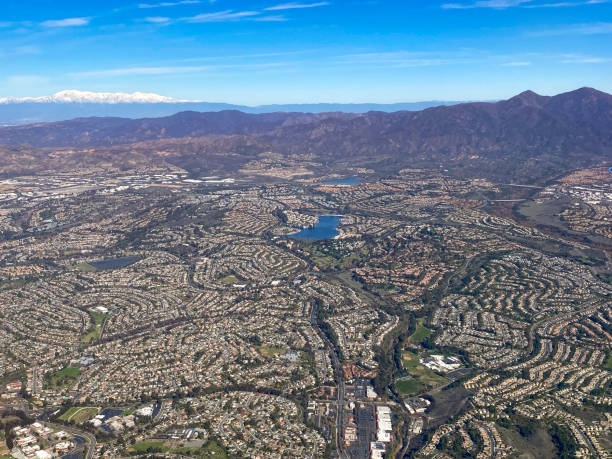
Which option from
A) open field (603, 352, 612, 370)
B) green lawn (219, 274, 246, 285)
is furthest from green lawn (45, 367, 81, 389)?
open field (603, 352, 612, 370)

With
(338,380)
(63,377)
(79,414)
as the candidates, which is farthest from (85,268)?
(338,380)

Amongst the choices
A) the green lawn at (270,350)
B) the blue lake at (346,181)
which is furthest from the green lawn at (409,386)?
the blue lake at (346,181)

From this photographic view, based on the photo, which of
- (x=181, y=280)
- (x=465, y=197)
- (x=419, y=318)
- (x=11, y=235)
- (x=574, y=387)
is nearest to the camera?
(x=574, y=387)

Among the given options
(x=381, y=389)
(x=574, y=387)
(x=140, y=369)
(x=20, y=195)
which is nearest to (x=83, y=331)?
(x=140, y=369)

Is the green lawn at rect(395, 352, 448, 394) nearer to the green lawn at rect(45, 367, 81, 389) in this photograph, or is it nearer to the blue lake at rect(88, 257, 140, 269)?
the green lawn at rect(45, 367, 81, 389)

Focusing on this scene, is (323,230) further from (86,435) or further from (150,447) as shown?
(150,447)

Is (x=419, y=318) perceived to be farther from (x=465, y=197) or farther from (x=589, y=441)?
(x=465, y=197)
